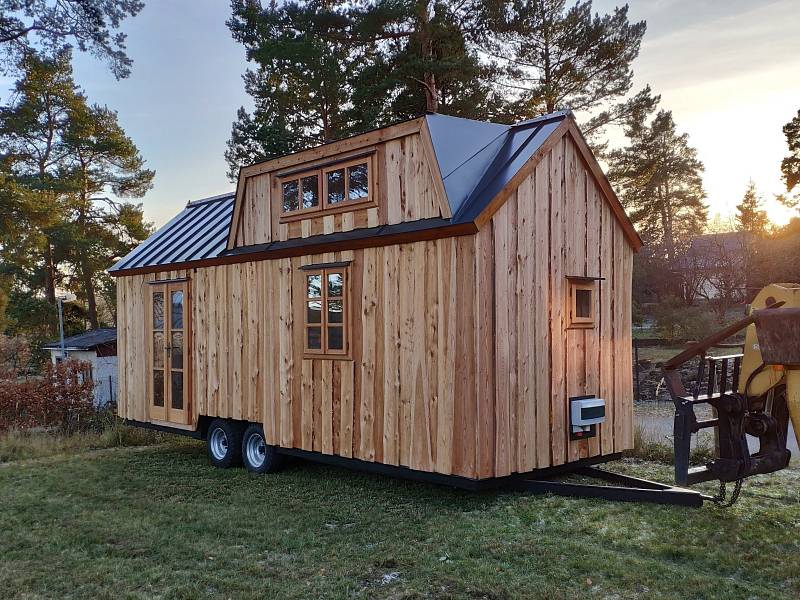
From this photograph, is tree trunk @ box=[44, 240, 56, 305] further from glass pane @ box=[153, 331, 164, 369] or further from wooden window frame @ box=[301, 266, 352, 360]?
wooden window frame @ box=[301, 266, 352, 360]


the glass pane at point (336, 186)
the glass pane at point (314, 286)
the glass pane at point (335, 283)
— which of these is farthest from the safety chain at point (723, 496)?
the glass pane at point (336, 186)

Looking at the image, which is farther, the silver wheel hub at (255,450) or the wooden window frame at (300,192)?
the silver wheel hub at (255,450)

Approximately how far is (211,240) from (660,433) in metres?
7.67

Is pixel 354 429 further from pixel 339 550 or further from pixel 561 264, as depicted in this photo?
pixel 561 264

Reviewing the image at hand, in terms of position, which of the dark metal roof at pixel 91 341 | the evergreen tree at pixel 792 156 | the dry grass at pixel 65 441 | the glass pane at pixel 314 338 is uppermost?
the evergreen tree at pixel 792 156

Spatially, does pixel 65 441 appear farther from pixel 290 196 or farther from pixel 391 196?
pixel 391 196

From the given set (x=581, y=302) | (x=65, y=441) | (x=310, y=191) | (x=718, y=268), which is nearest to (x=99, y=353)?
(x=65, y=441)

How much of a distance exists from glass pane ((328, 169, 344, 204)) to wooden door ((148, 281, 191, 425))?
3.46 meters

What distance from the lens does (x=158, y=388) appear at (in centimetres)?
1165

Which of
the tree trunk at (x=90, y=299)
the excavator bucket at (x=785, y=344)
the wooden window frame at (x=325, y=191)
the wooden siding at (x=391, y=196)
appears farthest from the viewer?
the tree trunk at (x=90, y=299)

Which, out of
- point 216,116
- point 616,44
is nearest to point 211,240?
point 216,116

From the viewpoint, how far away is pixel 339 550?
240 inches

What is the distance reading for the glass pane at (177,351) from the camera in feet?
36.8

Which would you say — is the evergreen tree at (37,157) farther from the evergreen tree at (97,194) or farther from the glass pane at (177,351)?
the glass pane at (177,351)
